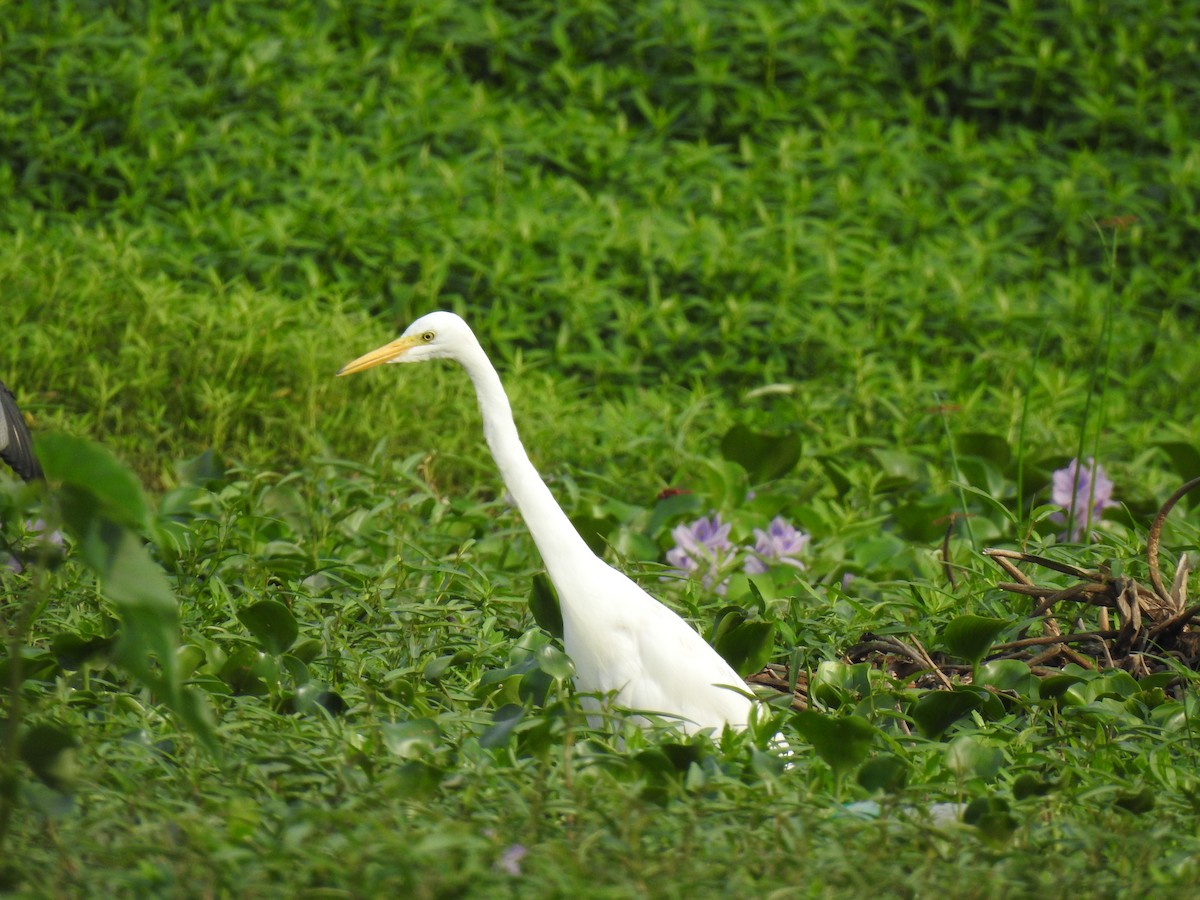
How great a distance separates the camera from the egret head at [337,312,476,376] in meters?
2.60

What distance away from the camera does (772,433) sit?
3930 millimetres

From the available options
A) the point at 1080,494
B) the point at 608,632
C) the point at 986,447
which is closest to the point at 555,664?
the point at 608,632

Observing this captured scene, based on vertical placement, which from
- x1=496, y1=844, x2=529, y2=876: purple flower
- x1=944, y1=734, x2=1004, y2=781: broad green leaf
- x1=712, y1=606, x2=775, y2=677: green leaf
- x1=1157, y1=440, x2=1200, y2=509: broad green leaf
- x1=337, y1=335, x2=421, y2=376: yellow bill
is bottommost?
x1=1157, y1=440, x2=1200, y2=509: broad green leaf

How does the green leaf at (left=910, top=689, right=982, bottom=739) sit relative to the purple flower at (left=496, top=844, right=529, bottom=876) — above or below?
below

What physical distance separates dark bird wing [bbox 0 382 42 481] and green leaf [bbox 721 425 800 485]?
1.73 m

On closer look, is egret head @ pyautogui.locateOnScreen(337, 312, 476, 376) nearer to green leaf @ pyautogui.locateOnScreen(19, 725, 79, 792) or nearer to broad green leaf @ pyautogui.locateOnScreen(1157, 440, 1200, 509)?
green leaf @ pyautogui.locateOnScreen(19, 725, 79, 792)

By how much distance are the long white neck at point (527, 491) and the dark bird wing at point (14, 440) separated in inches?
43.0

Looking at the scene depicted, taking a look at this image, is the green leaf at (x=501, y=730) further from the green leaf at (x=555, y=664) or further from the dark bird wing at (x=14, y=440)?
the dark bird wing at (x=14, y=440)

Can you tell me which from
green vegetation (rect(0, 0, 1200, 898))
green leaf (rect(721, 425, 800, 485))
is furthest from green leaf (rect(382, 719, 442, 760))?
green leaf (rect(721, 425, 800, 485))

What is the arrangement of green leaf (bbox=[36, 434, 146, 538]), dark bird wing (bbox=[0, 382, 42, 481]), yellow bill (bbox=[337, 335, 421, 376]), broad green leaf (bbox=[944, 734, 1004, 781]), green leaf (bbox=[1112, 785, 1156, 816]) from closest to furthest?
green leaf (bbox=[36, 434, 146, 538]), green leaf (bbox=[1112, 785, 1156, 816]), broad green leaf (bbox=[944, 734, 1004, 781]), yellow bill (bbox=[337, 335, 421, 376]), dark bird wing (bbox=[0, 382, 42, 481])

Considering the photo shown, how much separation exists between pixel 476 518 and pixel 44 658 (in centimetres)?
126

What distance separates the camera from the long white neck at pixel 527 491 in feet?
8.35

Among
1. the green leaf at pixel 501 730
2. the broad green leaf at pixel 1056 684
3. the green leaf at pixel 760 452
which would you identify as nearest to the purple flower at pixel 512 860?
the green leaf at pixel 501 730

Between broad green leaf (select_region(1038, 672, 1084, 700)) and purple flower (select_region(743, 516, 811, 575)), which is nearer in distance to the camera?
broad green leaf (select_region(1038, 672, 1084, 700))
